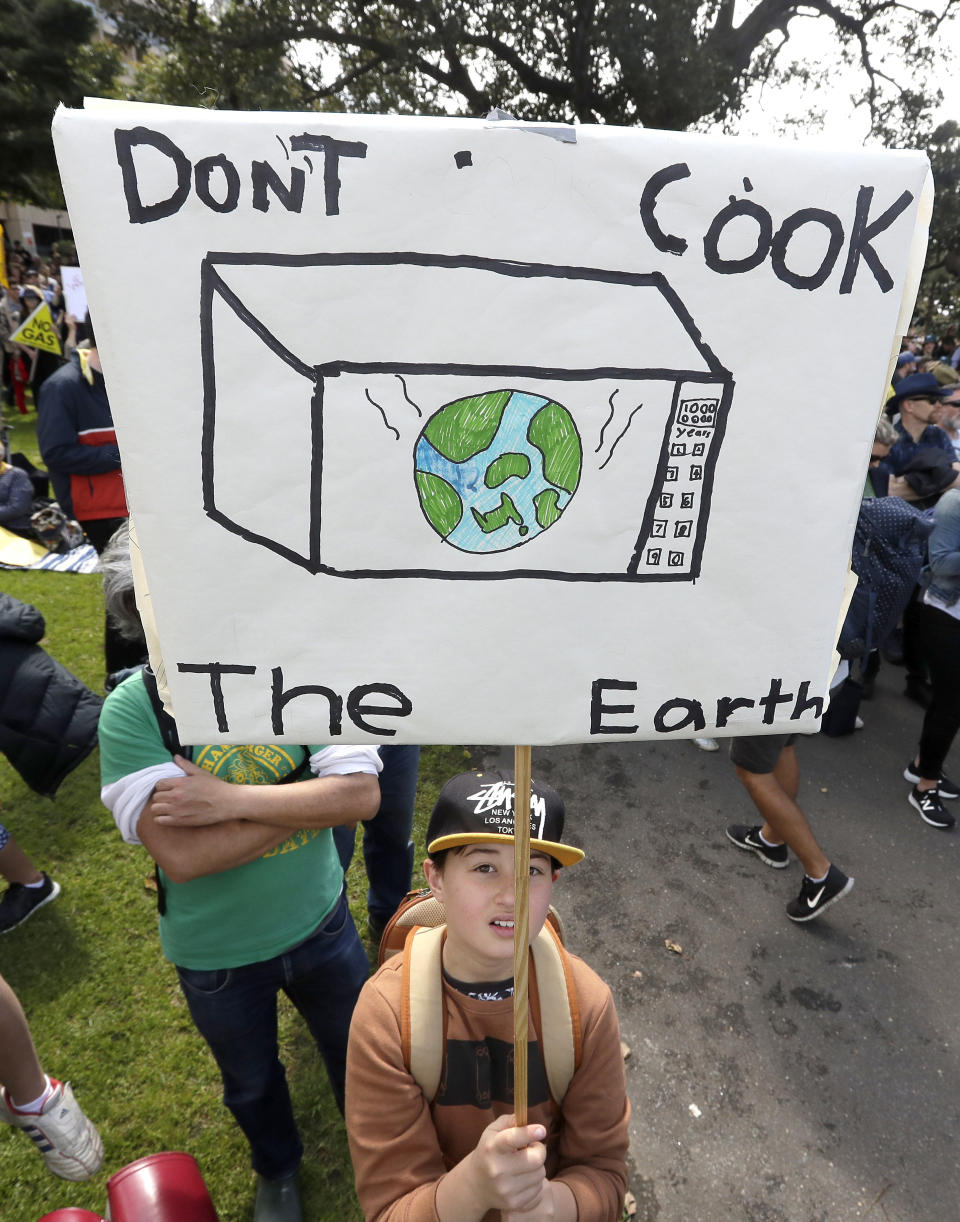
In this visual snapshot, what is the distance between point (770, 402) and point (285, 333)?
1.98 ft

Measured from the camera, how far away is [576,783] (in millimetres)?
4027

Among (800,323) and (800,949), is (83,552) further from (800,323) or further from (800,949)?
(800,323)

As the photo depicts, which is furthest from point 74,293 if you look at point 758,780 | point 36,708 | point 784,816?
point 784,816

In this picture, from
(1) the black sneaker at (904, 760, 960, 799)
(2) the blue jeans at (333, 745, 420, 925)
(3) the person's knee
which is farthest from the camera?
(1) the black sneaker at (904, 760, 960, 799)

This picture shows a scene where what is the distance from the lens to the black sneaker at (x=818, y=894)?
310cm

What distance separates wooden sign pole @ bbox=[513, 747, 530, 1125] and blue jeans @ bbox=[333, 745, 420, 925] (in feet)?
4.46

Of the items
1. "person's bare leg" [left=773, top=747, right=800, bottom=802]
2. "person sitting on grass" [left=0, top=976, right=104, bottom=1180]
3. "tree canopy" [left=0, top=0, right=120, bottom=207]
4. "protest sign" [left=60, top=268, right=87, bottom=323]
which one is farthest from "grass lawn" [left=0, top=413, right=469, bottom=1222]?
"tree canopy" [left=0, top=0, right=120, bottom=207]

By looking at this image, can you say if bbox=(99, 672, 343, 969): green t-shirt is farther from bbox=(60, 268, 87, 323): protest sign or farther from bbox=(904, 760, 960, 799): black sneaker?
bbox=(60, 268, 87, 323): protest sign

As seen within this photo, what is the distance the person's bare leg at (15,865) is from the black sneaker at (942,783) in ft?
13.7

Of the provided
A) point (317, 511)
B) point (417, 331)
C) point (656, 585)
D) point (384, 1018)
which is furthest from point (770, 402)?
point (384, 1018)

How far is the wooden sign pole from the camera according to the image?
1.04 m

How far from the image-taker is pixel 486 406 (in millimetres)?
920

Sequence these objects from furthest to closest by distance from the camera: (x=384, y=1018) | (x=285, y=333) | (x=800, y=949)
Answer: (x=800, y=949)
(x=384, y=1018)
(x=285, y=333)

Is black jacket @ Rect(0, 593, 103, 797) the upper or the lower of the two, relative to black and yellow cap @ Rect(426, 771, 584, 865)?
lower
